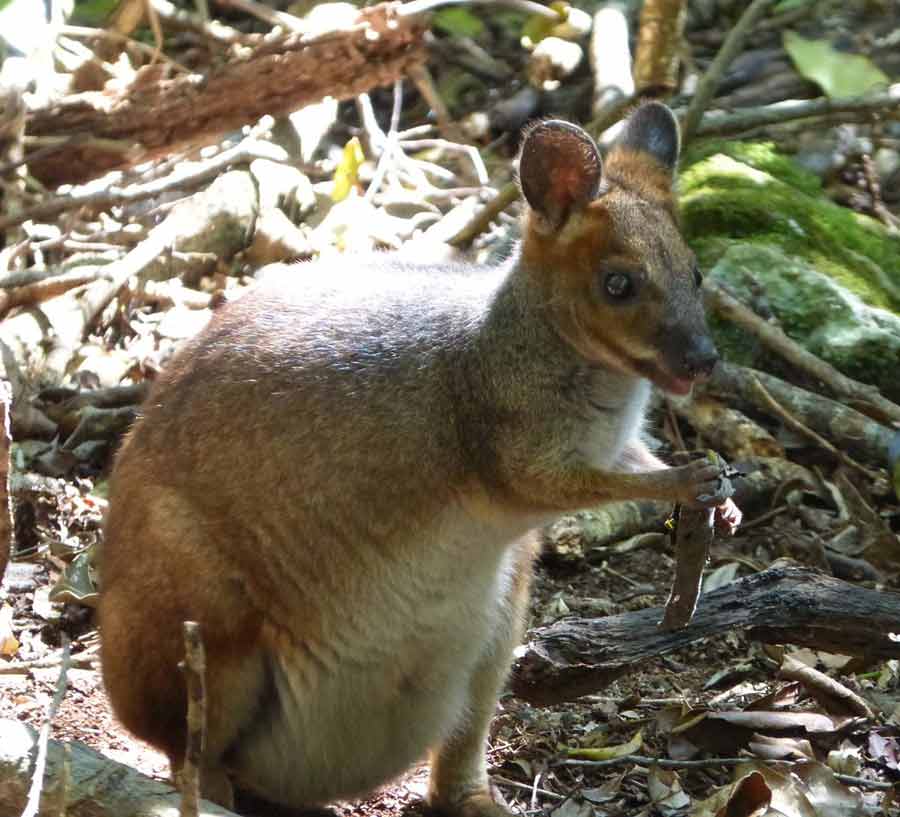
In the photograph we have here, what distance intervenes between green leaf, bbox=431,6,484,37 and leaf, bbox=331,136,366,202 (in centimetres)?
132

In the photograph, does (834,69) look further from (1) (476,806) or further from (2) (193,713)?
(2) (193,713)

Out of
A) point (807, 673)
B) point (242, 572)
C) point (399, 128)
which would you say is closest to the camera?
point (242, 572)

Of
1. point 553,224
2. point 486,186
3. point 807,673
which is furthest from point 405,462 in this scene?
point 486,186

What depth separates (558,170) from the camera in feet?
15.1

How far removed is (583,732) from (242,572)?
160cm

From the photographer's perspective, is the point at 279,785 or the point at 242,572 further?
the point at 279,785

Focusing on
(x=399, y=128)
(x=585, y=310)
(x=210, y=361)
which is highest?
(x=585, y=310)

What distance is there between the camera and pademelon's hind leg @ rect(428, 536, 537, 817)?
486 centimetres

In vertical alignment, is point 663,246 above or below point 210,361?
above

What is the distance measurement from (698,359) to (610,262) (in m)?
0.42

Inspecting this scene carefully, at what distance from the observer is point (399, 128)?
378 inches

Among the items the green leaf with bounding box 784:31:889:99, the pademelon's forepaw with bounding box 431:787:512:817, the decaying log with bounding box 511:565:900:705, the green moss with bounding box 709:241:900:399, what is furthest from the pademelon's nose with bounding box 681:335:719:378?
the green leaf with bounding box 784:31:889:99

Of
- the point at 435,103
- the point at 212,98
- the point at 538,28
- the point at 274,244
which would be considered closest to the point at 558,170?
the point at 274,244

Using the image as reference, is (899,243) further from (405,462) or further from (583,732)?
(405,462)
